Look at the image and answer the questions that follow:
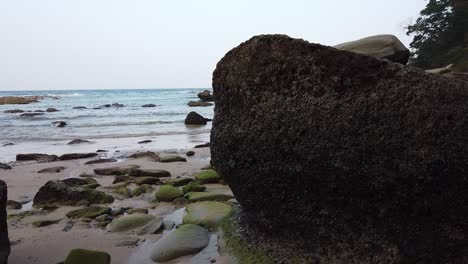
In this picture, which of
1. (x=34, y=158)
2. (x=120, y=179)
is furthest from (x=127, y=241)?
(x=34, y=158)

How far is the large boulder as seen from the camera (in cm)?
444

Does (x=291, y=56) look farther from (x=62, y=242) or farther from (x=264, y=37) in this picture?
(x=62, y=242)

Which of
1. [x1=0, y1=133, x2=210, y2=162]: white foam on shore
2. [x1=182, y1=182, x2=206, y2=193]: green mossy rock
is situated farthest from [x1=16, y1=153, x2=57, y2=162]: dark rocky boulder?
[x1=182, y1=182, x2=206, y2=193]: green mossy rock

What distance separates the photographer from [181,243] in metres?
3.47

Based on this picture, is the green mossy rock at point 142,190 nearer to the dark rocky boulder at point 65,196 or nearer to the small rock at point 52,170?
the dark rocky boulder at point 65,196

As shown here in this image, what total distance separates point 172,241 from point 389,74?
220 cm

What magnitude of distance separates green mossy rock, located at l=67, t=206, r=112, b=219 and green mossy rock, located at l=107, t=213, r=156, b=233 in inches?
15.0

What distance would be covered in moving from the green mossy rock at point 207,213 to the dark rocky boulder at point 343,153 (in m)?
0.61

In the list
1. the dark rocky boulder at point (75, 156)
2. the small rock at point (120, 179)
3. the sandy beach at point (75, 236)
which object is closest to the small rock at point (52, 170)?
the sandy beach at point (75, 236)

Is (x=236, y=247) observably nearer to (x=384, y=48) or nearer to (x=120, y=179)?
(x=384, y=48)

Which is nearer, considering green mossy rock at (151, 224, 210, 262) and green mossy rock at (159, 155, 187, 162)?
green mossy rock at (151, 224, 210, 262)

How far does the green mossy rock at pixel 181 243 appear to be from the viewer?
334cm

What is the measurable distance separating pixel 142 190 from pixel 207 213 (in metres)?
1.79

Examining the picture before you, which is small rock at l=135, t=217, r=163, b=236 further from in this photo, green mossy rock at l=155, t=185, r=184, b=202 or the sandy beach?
green mossy rock at l=155, t=185, r=184, b=202
